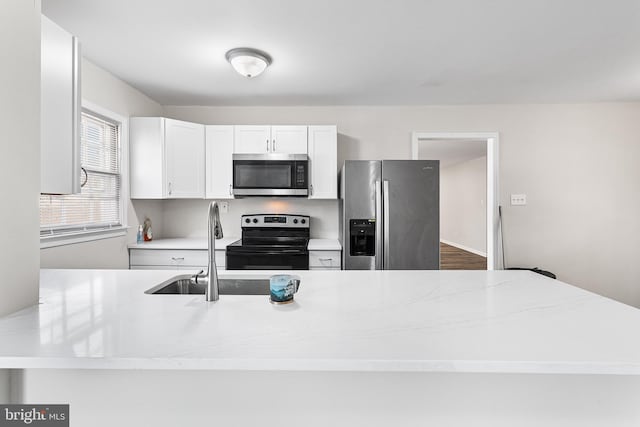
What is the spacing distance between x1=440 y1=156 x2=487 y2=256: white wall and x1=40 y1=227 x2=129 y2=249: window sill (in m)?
7.21

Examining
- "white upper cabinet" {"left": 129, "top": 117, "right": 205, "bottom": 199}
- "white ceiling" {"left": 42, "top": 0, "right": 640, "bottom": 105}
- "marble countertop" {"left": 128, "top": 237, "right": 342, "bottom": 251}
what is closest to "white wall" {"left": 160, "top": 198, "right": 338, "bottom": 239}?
"marble countertop" {"left": 128, "top": 237, "right": 342, "bottom": 251}

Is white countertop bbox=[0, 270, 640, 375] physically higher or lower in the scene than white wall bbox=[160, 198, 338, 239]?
lower

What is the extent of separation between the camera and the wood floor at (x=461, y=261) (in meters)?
6.05

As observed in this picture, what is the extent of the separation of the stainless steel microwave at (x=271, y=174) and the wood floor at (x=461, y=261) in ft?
Answer: 12.1

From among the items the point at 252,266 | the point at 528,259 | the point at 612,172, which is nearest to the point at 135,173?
the point at 252,266

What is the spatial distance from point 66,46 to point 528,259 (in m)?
4.32

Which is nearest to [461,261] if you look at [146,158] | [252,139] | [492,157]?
[492,157]

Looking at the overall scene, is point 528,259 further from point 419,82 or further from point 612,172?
Answer: point 419,82

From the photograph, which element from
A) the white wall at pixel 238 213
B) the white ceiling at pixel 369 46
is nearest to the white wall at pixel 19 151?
the white ceiling at pixel 369 46

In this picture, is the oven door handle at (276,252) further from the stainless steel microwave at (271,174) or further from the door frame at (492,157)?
the door frame at (492,157)

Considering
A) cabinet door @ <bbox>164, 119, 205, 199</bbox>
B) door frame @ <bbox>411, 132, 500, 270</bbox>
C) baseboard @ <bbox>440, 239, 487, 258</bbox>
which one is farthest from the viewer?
baseboard @ <bbox>440, 239, 487, 258</bbox>

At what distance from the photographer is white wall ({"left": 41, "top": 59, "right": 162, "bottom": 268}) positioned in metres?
2.30

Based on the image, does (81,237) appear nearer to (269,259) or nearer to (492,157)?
(269,259)

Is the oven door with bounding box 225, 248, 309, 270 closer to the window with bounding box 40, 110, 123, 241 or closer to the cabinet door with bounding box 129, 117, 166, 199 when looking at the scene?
the cabinet door with bounding box 129, 117, 166, 199
